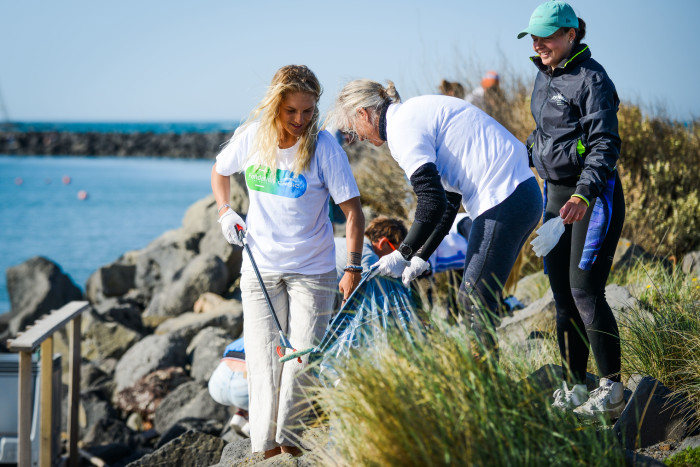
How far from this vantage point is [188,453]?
16.0ft

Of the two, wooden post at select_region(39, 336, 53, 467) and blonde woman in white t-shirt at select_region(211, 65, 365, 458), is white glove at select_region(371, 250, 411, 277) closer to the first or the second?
blonde woman in white t-shirt at select_region(211, 65, 365, 458)

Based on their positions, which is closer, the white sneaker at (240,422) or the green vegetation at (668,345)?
the green vegetation at (668,345)

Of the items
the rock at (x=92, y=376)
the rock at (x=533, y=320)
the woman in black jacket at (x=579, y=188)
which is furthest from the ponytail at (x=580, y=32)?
the rock at (x=92, y=376)

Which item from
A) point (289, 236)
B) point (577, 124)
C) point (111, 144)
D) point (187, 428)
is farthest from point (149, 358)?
point (111, 144)

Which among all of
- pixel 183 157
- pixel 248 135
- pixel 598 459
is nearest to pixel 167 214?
pixel 248 135

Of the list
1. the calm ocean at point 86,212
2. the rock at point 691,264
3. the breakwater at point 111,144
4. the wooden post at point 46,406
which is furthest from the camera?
the breakwater at point 111,144

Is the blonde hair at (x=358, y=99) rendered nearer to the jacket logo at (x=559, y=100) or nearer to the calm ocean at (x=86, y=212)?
the jacket logo at (x=559, y=100)

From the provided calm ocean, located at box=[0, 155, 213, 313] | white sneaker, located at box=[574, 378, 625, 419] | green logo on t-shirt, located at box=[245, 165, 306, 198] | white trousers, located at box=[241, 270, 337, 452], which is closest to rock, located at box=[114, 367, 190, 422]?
white trousers, located at box=[241, 270, 337, 452]

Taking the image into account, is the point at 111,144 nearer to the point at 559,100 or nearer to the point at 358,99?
the point at 358,99

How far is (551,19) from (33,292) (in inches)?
427

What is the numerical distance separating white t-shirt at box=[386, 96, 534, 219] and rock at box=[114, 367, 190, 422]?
5.01m

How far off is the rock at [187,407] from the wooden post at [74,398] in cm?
77

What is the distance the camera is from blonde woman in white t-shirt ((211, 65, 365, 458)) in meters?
3.59

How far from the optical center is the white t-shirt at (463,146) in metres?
3.32
